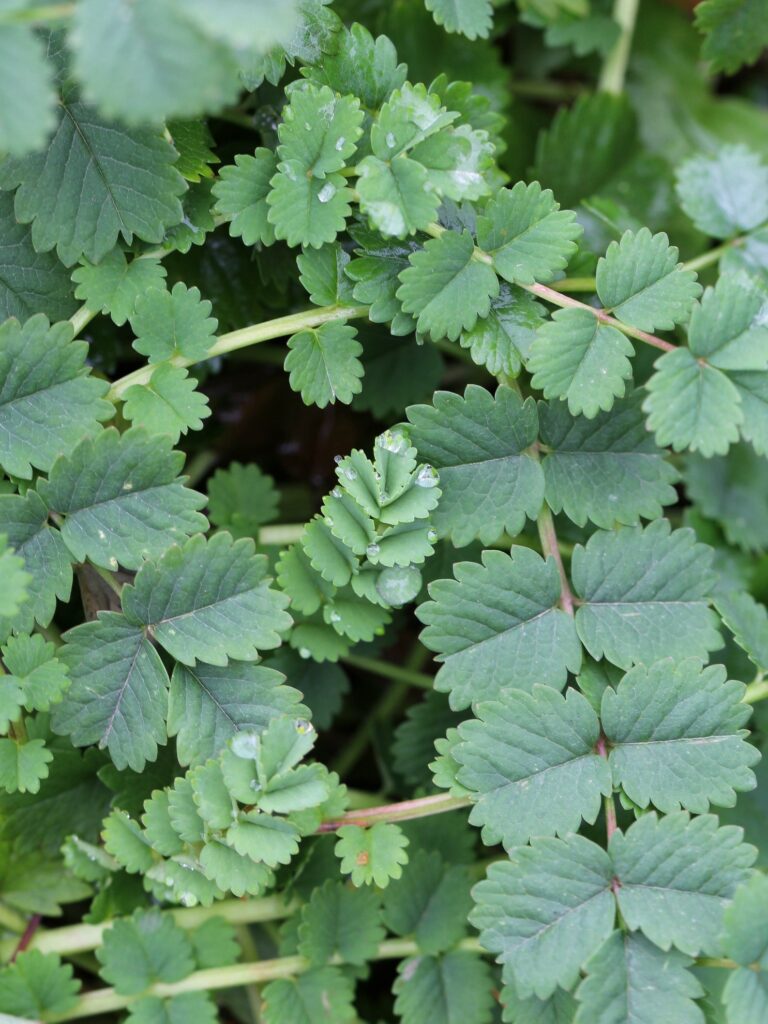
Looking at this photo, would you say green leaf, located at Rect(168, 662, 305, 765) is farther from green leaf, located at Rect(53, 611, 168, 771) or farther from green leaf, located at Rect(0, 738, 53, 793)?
green leaf, located at Rect(0, 738, 53, 793)

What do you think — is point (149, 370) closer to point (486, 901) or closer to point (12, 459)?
point (12, 459)

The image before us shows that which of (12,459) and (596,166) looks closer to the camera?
(12,459)

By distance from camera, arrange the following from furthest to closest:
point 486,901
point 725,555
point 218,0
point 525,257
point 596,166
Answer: point 596,166, point 725,555, point 525,257, point 486,901, point 218,0

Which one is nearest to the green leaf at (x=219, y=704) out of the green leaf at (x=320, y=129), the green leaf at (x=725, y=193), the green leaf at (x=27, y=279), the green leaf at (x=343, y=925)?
the green leaf at (x=343, y=925)

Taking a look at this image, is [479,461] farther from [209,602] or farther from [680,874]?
[680,874]

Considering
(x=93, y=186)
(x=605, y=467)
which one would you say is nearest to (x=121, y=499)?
(x=93, y=186)

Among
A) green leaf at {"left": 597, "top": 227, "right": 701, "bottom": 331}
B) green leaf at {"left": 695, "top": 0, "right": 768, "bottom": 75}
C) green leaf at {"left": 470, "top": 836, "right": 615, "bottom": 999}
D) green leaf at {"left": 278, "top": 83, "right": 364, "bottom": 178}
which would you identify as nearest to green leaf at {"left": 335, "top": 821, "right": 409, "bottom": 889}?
green leaf at {"left": 470, "top": 836, "right": 615, "bottom": 999}

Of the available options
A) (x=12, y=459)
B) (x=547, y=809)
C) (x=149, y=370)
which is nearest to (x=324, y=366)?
(x=149, y=370)
